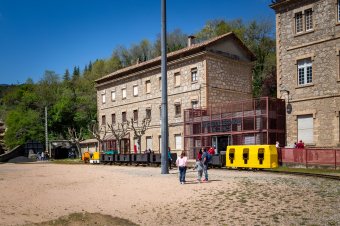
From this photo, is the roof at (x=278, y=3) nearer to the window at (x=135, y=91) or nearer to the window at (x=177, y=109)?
the window at (x=177, y=109)

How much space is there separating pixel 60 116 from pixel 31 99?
1077 cm

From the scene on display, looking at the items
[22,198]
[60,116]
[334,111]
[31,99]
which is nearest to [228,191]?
[22,198]

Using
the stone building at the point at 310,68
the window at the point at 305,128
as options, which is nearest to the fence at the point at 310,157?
the stone building at the point at 310,68

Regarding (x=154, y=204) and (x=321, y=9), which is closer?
(x=154, y=204)

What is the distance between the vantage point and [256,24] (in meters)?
61.1

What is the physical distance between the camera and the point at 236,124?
1282 inches

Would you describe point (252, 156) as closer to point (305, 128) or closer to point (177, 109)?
point (305, 128)

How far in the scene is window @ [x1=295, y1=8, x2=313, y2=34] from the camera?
1085 inches

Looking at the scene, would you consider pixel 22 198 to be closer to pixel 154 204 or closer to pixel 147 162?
pixel 154 204

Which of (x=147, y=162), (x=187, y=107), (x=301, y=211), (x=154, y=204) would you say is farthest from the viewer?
(x=187, y=107)

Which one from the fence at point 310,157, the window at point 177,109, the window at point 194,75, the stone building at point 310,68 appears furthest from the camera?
the window at point 177,109

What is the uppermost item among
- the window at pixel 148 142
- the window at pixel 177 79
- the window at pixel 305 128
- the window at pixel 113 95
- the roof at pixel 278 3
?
the roof at pixel 278 3

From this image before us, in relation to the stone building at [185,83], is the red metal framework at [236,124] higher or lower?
lower

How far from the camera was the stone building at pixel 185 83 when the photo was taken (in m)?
38.1
